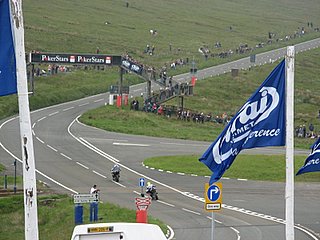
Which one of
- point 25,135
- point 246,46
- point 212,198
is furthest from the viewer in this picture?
point 246,46

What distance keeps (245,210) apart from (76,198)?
32.7 ft

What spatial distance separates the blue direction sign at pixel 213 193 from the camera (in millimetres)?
20438

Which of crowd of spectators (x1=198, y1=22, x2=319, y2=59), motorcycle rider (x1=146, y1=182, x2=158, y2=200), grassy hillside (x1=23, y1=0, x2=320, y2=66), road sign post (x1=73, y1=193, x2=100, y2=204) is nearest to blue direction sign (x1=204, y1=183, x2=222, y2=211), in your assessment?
road sign post (x1=73, y1=193, x2=100, y2=204)

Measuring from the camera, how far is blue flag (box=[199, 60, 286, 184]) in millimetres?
15430

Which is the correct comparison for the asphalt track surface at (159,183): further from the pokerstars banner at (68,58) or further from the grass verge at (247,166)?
the pokerstars banner at (68,58)

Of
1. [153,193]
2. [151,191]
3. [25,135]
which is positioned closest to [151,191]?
[151,191]

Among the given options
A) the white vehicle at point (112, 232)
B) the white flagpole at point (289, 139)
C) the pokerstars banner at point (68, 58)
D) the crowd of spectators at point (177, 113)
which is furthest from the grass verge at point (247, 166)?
the white vehicle at point (112, 232)

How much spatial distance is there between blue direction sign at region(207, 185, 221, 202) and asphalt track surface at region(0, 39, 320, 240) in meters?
10.6

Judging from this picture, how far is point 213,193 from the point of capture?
20516 mm

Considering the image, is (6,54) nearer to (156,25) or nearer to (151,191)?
(151,191)

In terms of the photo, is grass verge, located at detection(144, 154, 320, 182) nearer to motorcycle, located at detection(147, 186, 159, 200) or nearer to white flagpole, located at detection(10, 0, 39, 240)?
motorcycle, located at detection(147, 186, 159, 200)

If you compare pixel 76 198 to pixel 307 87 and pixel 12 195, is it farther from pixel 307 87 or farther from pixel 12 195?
pixel 307 87

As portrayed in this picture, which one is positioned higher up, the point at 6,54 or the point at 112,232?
the point at 6,54

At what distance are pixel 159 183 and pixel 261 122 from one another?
29.8 m
